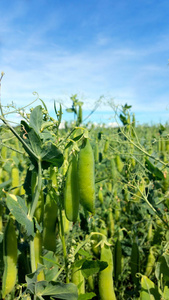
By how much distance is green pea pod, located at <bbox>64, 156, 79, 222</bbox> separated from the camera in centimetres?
89

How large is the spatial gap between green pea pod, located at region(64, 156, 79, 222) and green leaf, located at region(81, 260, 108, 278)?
215 mm

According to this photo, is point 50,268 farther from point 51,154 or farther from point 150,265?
point 150,265

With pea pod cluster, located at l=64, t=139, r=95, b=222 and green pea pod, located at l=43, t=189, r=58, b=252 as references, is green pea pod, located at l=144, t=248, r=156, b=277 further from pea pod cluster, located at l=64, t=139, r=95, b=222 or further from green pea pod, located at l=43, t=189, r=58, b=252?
pea pod cluster, located at l=64, t=139, r=95, b=222

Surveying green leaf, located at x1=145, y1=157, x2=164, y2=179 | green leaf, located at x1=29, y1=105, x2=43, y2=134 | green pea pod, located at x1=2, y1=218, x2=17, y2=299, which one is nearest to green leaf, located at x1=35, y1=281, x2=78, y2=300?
green pea pod, located at x1=2, y1=218, x2=17, y2=299

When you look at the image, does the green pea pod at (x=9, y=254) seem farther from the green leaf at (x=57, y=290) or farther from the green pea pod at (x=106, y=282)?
the green pea pod at (x=106, y=282)

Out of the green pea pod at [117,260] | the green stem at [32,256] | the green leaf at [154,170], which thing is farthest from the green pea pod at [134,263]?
the green stem at [32,256]

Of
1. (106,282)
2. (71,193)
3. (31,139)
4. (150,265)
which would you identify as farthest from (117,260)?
(31,139)

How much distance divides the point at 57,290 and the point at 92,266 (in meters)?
0.15

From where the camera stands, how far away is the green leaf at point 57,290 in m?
0.92

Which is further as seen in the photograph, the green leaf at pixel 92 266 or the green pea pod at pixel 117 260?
the green pea pod at pixel 117 260

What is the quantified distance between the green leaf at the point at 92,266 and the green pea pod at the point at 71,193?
8.5 inches

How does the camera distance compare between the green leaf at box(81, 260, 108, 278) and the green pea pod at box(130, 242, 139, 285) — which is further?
the green pea pod at box(130, 242, 139, 285)

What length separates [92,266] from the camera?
98 cm

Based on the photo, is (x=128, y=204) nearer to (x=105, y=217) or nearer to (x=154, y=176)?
(x=105, y=217)
